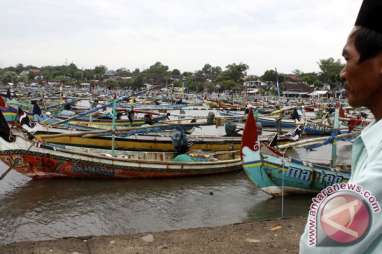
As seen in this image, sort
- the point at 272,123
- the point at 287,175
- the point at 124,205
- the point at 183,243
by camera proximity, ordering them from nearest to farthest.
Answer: the point at 183,243
the point at 124,205
the point at 287,175
the point at 272,123

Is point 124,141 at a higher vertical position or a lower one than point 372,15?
lower

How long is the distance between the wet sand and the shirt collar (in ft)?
15.5

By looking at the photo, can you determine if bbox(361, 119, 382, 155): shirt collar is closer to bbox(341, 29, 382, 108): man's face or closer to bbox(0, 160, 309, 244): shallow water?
bbox(341, 29, 382, 108): man's face

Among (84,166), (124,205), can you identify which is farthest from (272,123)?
(124,205)

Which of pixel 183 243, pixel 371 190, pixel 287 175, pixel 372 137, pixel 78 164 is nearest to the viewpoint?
pixel 371 190

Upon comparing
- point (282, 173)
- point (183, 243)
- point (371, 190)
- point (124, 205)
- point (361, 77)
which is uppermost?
point (361, 77)

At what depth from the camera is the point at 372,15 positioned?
916 mm

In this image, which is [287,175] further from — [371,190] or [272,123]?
[272,123]

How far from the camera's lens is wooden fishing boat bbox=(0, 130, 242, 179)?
12.3 metres

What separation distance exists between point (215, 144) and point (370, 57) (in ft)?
53.5

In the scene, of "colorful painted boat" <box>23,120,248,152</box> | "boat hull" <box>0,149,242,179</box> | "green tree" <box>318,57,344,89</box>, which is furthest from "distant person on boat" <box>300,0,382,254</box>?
"green tree" <box>318,57,344,89</box>

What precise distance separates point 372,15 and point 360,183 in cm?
40

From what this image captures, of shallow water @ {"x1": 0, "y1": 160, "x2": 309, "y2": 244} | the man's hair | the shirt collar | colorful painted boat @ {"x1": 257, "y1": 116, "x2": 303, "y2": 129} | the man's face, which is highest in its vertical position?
the man's hair

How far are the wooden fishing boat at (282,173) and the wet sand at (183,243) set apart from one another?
175 inches
